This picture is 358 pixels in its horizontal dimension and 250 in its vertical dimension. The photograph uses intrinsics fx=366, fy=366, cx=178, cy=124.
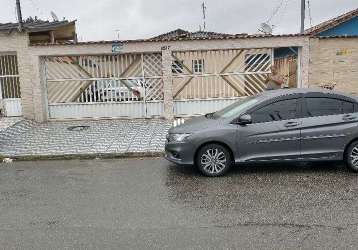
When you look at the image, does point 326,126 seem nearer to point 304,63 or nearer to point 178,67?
point 304,63

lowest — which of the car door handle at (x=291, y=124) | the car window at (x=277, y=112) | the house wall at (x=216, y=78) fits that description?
the car door handle at (x=291, y=124)

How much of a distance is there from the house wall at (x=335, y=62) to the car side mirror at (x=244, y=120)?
24.2ft

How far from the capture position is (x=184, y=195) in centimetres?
564

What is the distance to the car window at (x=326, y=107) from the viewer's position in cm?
668

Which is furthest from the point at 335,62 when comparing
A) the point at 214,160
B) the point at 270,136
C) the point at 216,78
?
the point at 214,160

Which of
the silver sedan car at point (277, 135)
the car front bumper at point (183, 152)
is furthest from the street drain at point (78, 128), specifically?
the silver sedan car at point (277, 135)

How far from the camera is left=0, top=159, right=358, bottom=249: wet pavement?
Answer: 407 cm

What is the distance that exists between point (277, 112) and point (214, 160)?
1.45 m

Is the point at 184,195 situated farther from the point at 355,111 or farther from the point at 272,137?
the point at 355,111

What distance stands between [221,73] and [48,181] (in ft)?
26.9

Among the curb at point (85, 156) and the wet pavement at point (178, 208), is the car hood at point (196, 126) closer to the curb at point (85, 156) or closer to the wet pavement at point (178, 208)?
the wet pavement at point (178, 208)

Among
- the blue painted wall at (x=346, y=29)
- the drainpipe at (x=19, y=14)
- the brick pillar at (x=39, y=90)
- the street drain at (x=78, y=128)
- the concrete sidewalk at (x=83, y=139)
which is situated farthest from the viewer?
the blue painted wall at (x=346, y=29)

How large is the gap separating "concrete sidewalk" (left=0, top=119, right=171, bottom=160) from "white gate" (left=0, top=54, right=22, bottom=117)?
1213 mm

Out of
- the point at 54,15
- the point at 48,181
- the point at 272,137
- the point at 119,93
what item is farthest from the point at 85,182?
the point at 54,15
